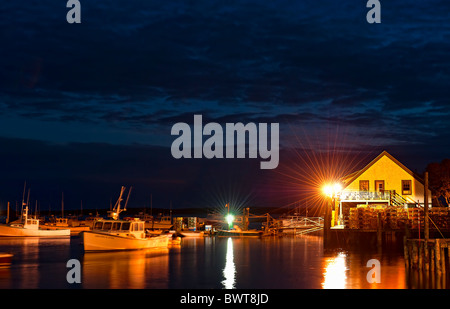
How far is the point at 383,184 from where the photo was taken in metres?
66.6

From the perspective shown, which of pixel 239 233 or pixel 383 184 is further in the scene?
pixel 239 233

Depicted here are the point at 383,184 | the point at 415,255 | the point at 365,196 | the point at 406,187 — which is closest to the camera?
the point at 415,255

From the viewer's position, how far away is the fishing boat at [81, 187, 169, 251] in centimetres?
5681

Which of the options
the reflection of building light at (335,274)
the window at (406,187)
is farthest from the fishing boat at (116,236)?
the window at (406,187)

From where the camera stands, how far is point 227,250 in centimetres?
6456

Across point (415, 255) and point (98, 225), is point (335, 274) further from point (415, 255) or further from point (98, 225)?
point (98, 225)

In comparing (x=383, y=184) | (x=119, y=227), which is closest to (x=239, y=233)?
(x=383, y=184)

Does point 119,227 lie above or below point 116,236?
above

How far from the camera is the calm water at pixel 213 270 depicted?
3544cm

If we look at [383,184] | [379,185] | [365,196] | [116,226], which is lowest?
[116,226]

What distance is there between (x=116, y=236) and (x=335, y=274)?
2623 cm
